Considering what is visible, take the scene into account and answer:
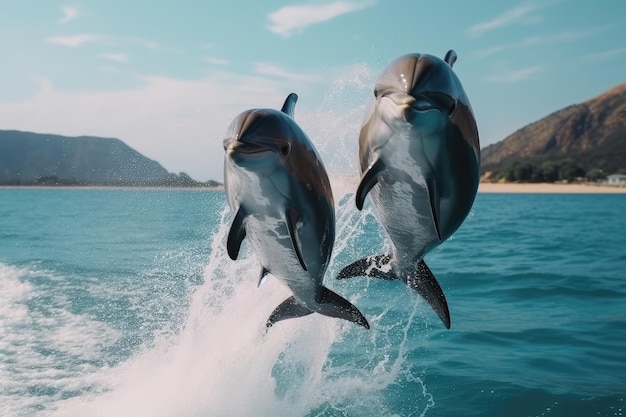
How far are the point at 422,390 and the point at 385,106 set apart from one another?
27.9 ft

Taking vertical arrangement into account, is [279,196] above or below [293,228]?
above

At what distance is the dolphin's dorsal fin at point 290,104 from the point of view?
19.2 ft

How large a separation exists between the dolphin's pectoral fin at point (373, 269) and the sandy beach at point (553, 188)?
414 ft

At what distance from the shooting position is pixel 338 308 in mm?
5824

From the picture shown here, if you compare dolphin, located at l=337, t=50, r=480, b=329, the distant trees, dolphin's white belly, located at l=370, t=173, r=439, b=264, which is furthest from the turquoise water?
the distant trees

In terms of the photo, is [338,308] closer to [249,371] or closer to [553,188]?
[249,371]

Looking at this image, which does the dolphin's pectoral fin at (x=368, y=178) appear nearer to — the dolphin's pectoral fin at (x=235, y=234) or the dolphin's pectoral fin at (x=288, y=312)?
the dolphin's pectoral fin at (x=235, y=234)

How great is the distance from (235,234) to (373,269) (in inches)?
61.3

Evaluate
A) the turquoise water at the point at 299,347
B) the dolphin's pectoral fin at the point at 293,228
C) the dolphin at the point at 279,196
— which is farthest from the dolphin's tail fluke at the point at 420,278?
the turquoise water at the point at 299,347

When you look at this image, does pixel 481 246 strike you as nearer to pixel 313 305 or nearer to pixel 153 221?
pixel 153 221

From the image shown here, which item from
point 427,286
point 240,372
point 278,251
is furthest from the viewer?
point 240,372

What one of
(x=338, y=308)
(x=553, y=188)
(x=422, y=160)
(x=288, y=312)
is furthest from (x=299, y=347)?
(x=553, y=188)

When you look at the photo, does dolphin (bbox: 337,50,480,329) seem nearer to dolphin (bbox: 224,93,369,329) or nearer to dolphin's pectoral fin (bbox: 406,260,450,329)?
dolphin (bbox: 224,93,369,329)

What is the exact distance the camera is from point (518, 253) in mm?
30562
